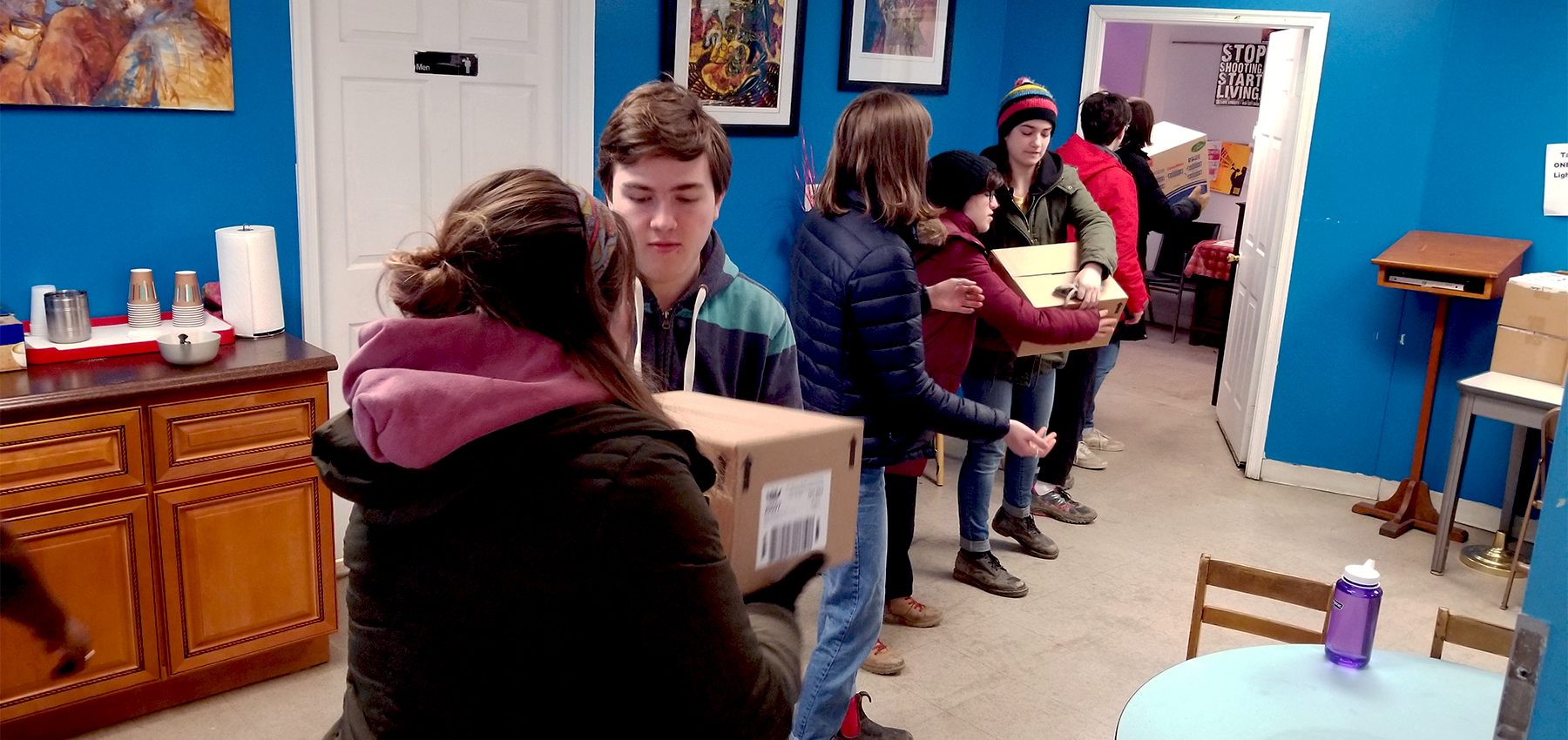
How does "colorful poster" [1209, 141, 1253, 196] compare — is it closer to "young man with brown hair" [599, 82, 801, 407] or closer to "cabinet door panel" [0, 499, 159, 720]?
"young man with brown hair" [599, 82, 801, 407]

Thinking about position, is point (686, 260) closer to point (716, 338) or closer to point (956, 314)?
point (716, 338)

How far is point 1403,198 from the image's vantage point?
4.77m

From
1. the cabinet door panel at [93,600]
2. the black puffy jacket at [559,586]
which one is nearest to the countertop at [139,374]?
the cabinet door panel at [93,600]

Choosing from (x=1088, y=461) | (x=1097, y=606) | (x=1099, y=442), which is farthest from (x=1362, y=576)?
(x=1099, y=442)

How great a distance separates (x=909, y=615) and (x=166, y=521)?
212 cm

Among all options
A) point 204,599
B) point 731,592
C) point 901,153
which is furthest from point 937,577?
point 731,592

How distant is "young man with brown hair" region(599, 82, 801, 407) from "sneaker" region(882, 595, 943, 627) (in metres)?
1.95

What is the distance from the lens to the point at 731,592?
1.05 metres

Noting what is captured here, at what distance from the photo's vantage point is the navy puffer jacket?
2.50 m

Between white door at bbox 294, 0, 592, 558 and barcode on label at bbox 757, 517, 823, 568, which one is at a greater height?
white door at bbox 294, 0, 592, 558

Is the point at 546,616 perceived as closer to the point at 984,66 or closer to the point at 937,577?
the point at 937,577

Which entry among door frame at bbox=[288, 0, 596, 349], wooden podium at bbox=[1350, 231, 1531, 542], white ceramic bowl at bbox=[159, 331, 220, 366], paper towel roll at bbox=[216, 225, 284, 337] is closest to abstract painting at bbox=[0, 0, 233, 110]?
door frame at bbox=[288, 0, 596, 349]

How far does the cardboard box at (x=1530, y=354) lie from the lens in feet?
13.5

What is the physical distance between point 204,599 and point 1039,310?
238 centimetres
